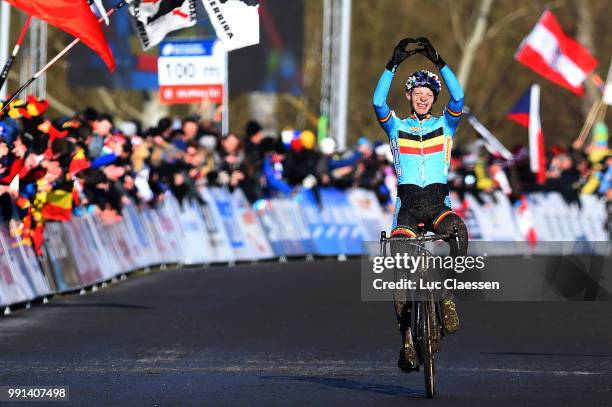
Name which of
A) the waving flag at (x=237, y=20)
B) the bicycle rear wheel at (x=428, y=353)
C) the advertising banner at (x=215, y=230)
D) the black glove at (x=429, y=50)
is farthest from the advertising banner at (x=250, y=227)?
the bicycle rear wheel at (x=428, y=353)

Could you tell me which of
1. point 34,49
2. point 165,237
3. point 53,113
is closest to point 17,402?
point 165,237

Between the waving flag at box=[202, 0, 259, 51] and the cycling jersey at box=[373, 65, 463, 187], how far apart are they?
6432 millimetres

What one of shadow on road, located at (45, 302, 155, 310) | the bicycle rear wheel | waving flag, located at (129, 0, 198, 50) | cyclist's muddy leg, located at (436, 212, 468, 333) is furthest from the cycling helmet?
shadow on road, located at (45, 302, 155, 310)

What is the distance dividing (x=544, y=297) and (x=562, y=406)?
405 inches

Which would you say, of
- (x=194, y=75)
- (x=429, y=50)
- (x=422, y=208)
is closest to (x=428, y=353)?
(x=422, y=208)

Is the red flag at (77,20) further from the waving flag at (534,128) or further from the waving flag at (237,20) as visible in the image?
the waving flag at (534,128)

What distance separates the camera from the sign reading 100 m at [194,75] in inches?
1119

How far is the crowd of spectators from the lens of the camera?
62.5 ft

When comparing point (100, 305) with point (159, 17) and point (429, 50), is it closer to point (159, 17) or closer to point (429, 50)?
point (159, 17)

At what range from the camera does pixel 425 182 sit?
1279 cm

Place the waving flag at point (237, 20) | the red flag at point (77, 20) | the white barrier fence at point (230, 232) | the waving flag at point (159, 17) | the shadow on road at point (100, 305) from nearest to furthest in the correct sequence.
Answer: the red flag at point (77, 20)
the waving flag at point (237, 20)
the shadow on road at point (100, 305)
the white barrier fence at point (230, 232)
the waving flag at point (159, 17)

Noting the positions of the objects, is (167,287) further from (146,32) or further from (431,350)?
(431,350)

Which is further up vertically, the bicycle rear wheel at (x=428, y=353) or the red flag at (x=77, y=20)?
the red flag at (x=77, y=20)

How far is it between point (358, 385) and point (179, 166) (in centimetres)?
1339
